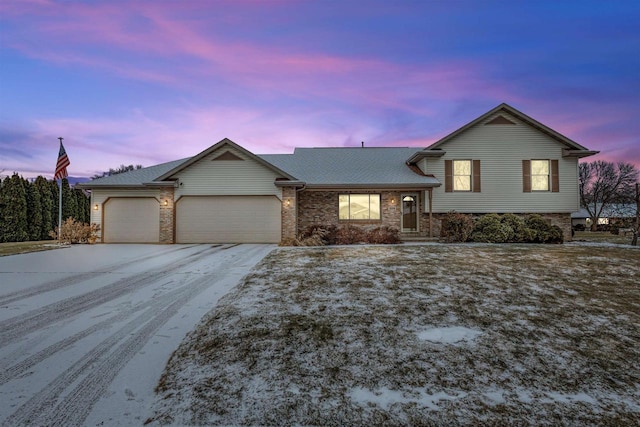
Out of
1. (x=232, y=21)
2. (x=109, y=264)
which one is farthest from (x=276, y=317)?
(x=232, y=21)

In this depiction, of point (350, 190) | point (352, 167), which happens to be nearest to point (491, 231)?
point (350, 190)

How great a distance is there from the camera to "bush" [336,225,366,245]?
12203 millimetres

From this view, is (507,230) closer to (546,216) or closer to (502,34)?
(546,216)

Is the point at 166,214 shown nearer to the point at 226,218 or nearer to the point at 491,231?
the point at 226,218

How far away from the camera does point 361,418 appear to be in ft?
6.82

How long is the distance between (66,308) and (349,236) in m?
9.54

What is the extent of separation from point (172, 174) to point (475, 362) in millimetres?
13672

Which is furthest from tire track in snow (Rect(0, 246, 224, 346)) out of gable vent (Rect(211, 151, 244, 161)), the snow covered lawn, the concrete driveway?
gable vent (Rect(211, 151, 244, 161))

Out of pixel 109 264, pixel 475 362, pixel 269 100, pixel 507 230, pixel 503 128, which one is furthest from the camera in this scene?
pixel 269 100

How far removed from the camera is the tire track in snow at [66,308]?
3682 millimetres

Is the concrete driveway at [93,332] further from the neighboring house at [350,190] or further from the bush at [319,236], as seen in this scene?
the neighboring house at [350,190]

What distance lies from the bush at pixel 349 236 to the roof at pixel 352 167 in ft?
8.25

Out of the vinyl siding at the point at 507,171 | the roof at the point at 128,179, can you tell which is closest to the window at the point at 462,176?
the vinyl siding at the point at 507,171

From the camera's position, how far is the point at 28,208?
59.4 feet
